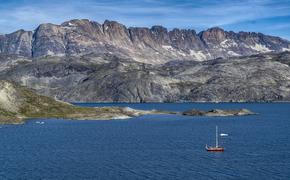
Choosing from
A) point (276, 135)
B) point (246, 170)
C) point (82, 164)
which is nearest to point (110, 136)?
point (276, 135)

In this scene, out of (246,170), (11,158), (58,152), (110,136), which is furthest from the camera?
(110,136)

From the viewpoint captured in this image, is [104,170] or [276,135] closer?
[104,170]

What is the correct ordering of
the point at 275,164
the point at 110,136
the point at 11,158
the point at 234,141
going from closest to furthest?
the point at 275,164, the point at 11,158, the point at 234,141, the point at 110,136

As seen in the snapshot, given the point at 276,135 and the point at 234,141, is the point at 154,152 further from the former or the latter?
the point at 276,135

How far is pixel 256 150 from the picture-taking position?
144m

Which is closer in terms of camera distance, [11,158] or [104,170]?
[104,170]

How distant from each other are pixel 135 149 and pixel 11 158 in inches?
1330

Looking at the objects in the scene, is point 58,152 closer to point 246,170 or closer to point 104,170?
point 104,170

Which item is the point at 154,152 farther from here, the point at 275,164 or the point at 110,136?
the point at 110,136

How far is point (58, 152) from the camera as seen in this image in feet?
458

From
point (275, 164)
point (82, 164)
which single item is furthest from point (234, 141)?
point (82, 164)

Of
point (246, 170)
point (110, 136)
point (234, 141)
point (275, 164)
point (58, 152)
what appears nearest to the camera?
point (246, 170)

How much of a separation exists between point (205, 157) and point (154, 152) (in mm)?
14939

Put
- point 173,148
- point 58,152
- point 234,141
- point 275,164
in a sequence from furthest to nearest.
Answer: point 234,141, point 173,148, point 58,152, point 275,164
